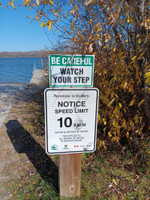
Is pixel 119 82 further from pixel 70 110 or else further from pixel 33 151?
pixel 33 151

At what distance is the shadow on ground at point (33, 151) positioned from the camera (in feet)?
10.3

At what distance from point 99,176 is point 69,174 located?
86cm

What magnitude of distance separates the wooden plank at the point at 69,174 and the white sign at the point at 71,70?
3.19ft


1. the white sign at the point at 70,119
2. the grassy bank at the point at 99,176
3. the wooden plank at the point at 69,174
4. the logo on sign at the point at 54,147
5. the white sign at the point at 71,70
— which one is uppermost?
the white sign at the point at 71,70

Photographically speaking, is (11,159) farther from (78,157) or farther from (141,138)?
(141,138)

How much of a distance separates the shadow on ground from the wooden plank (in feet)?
1.12

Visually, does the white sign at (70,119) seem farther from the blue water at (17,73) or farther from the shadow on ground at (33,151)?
the blue water at (17,73)

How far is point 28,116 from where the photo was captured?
19.5ft

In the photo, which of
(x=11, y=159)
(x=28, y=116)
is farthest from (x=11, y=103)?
(x=11, y=159)

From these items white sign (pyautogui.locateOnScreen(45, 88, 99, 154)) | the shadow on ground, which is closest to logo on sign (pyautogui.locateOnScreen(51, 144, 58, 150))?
white sign (pyautogui.locateOnScreen(45, 88, 99, 154))

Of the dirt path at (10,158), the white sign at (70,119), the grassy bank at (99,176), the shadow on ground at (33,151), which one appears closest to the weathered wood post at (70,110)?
the white sign at (70,119)

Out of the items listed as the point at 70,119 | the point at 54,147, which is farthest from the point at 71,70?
the point at 54,147

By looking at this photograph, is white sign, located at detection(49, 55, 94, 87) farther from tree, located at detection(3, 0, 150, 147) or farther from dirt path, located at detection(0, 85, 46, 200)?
dirt path, located at detection(0, 85, 46, 200)

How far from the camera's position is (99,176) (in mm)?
3045
